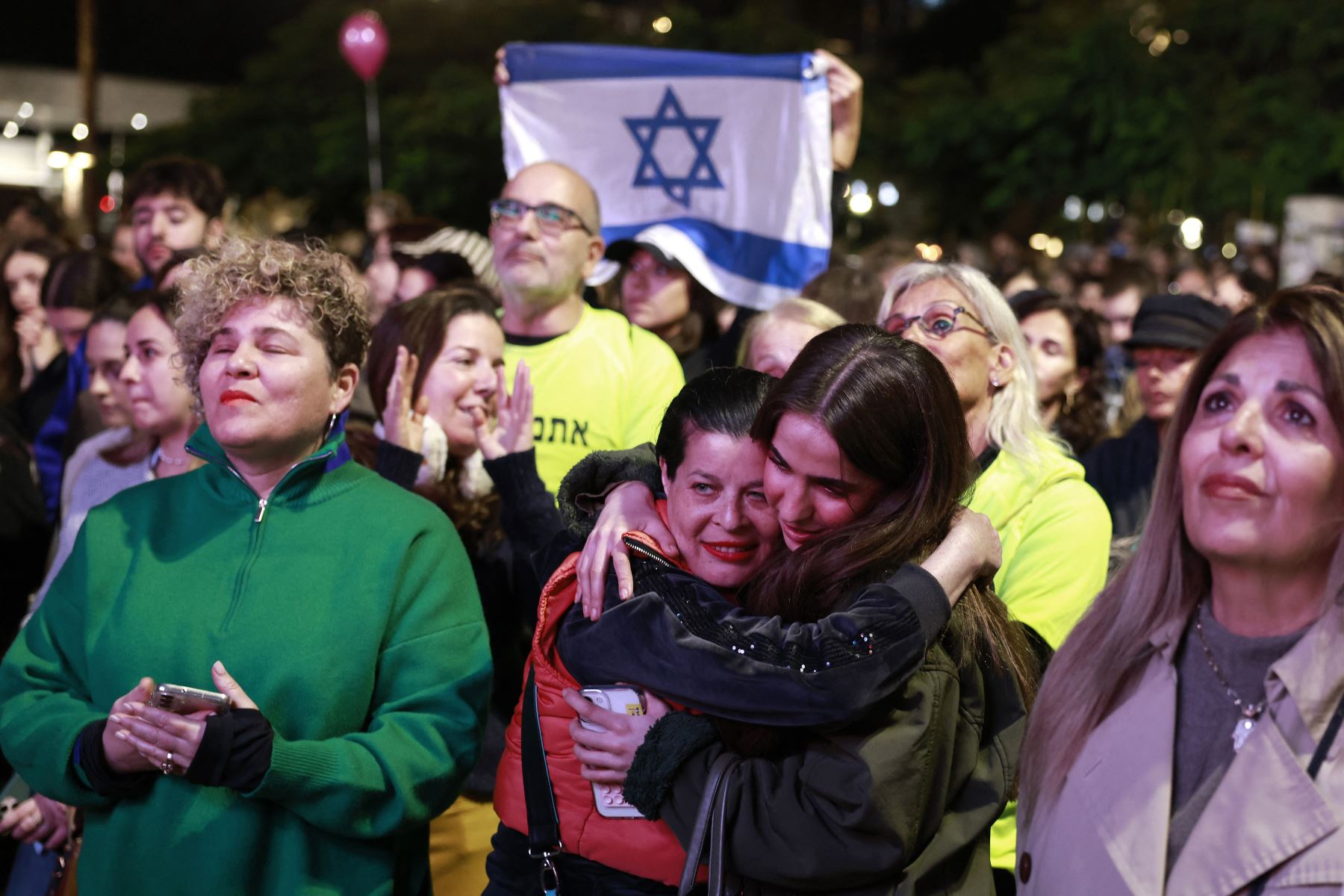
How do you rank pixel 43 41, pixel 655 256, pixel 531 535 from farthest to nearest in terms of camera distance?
pixel 43 41 < pixel 655 256 < pixel 531 535

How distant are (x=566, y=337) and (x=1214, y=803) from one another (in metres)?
3.24

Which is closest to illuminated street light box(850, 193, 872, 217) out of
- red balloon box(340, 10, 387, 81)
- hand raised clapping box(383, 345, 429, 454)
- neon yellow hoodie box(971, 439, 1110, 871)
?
red balloon box(340, 10, 387, 81)

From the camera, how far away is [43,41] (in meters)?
28.1

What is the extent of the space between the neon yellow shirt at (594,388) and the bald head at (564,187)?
0.43m

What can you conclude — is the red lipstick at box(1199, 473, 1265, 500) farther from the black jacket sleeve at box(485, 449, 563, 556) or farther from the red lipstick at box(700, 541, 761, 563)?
the black jacket sleeve at box(485, 449, 563, 556)

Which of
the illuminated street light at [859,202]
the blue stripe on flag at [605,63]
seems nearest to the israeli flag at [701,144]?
the blue stripe on flag at [605,63]

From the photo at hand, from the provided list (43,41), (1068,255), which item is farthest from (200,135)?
Answer: (1068,255)

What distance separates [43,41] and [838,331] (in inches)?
1169

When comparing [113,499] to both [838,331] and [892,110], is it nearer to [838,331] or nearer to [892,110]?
[838,331]

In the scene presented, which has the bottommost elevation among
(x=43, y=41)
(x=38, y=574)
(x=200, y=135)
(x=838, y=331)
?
(x=38, y=574)

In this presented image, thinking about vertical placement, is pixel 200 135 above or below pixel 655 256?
above

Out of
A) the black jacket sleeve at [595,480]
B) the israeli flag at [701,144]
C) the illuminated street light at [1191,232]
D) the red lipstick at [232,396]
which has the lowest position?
the black jacket sleeve at [595,480]

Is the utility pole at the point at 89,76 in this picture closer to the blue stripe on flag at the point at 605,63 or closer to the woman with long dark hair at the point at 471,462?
the blue stripe on flag at the point at 605,63

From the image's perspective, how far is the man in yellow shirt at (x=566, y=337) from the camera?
4711 mm
